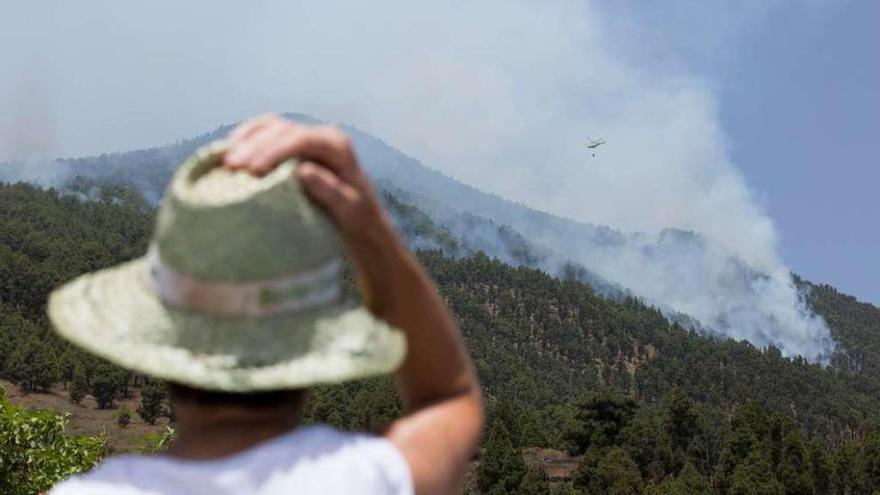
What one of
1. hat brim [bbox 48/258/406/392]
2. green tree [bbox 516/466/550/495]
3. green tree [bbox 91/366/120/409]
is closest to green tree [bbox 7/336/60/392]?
green tree [bbox 91/366/120/409]

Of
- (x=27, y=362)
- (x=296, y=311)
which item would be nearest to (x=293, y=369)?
(x=296, y=311)

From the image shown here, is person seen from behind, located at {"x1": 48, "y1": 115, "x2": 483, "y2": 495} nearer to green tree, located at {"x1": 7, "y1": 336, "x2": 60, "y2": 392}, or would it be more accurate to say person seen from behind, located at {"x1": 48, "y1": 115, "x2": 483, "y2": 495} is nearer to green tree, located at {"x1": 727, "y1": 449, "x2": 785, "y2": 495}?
green tree, located at {"x1": 727, "y1": 449, "x2": 785, "y2": 495}

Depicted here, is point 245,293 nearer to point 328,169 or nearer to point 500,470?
point 328,169

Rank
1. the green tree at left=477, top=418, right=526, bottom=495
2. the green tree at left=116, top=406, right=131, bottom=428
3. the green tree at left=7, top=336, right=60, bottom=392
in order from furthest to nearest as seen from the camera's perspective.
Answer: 1. the green tree at left=7, top=336, right=60, bottom=392
2. the green tree at left=116, top=406, right=131, bottom=428
3. the green tree at left=477, top=418, right=526, bottom=495

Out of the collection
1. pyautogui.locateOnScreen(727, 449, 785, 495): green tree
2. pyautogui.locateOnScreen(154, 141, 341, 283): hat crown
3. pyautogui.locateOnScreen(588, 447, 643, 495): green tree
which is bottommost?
pyautogui.locateOnScreen(588, 447, 643, 495): green tree

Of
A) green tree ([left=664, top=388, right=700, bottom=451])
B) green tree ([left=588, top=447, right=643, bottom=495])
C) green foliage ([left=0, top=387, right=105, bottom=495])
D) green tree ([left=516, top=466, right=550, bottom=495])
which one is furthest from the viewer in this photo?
green tree ([left=664, top=388, right=700, bottom=451])

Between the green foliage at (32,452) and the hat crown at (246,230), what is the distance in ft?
33.7

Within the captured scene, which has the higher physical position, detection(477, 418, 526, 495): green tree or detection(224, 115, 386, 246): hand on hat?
detection(224, 115, 386, 246): hand on hat

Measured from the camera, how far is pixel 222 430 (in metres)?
1.59

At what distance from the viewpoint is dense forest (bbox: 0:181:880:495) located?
2045 inches

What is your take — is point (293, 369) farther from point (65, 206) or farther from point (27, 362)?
point (65, 206)

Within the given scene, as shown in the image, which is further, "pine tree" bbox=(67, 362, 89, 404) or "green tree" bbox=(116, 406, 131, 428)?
"pine tree" bbox=(67, 362, 89, 404)

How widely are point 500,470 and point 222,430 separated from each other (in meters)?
52.4

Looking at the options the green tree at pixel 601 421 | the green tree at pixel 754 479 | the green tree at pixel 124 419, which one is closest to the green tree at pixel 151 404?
the green tree at pixel 124 419
